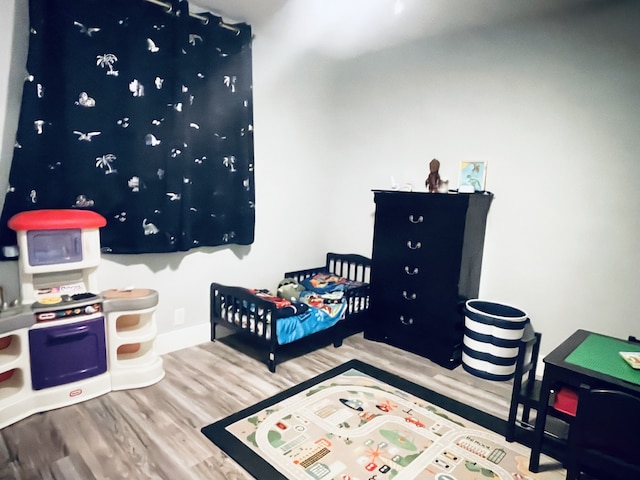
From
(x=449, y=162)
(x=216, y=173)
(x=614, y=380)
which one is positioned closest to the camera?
(x=614, y=380)

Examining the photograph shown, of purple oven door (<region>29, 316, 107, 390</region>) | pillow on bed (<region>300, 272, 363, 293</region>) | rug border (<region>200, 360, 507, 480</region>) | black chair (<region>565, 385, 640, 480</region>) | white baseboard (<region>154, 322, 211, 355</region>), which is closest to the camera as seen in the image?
black chair (<region>565, 385, 640, 480</region>)

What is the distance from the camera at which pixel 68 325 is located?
2.07 m

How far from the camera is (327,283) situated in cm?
340

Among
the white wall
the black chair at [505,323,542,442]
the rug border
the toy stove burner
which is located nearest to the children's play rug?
the rug border

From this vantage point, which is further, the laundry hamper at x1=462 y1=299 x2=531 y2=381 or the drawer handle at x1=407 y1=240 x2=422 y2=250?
the drawer handle at x1=407 y1=240 x2=422 y2=250

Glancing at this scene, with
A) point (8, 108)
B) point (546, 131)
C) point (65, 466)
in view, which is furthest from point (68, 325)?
point (546, 131)

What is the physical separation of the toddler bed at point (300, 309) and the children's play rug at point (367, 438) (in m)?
0.42

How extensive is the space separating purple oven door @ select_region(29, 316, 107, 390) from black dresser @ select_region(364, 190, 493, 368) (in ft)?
6.38

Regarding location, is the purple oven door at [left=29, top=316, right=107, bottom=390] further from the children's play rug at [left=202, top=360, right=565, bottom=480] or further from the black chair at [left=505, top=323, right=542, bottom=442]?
the black chair at [left=505, top=323, right=542, bottom=442]

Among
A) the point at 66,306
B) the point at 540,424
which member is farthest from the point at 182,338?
the point at 540,424

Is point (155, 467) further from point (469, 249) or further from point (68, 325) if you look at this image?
point (469, 249)

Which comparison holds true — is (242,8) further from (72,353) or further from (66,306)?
(72,353)

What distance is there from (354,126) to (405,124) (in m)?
0.55

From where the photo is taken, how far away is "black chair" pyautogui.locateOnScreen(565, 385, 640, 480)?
1.36 metres
